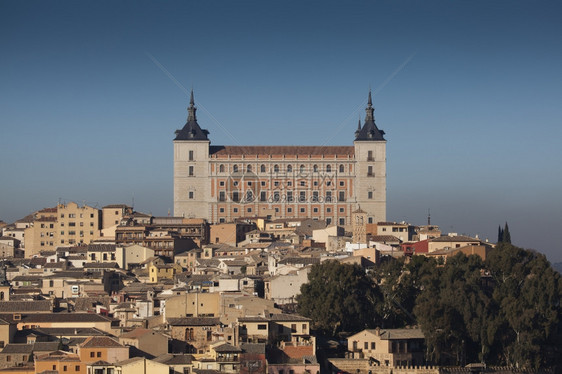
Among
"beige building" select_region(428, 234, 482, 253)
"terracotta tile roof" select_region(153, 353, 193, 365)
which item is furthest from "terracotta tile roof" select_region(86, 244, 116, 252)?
"terracotta tile roof" select_region(153, 353, 193, 365)

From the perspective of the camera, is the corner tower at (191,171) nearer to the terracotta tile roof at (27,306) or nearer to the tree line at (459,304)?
the tree line at (459,304)

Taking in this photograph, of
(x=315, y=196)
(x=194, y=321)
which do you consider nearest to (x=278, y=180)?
(x=315, y=196)

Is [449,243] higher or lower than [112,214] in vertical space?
lower

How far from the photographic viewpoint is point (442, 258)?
66125 millimetres

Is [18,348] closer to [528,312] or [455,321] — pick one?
[455,321]

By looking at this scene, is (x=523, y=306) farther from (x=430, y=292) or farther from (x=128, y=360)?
(x=128, y=360)

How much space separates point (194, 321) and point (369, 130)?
202 ft

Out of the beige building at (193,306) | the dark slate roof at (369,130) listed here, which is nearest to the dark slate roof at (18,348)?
the beige building at (193,306)

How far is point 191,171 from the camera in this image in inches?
4444

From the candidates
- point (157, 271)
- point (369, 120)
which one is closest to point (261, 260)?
point (157, 271)

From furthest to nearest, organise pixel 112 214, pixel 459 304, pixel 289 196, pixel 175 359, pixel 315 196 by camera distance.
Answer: pixel 315 196
pixel 289 196
pixel 112 214
pixel 459 304
pixel 175 359

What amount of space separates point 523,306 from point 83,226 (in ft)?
158

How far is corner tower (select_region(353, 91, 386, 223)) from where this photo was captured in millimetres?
111312

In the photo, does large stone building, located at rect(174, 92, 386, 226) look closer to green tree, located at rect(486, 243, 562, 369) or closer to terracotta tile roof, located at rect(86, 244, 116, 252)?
terracotta tile roof, located at rect(86, 244, 116, 252)
